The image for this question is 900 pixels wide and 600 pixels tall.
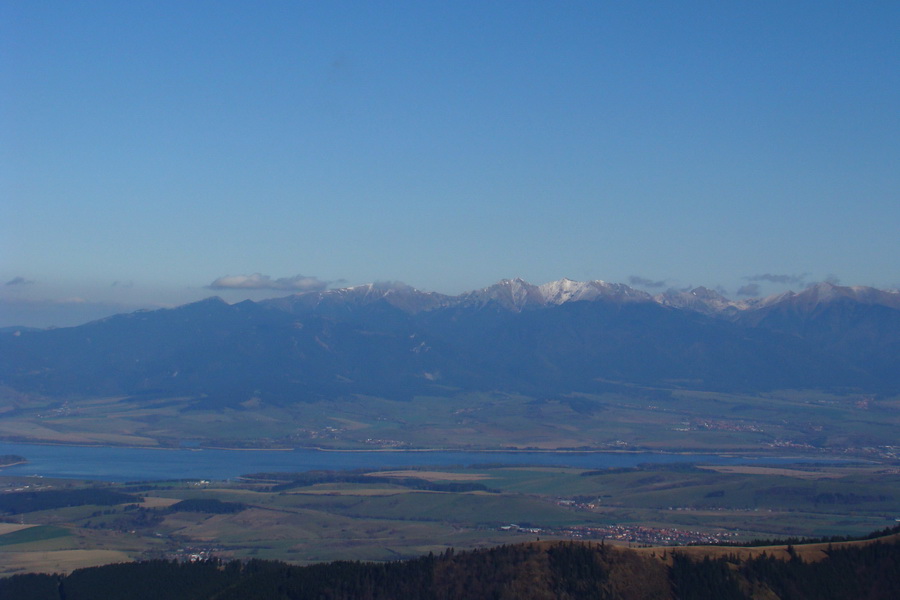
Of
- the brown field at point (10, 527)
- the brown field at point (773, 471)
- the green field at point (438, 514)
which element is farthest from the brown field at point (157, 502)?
the brown field at point (773, 471)

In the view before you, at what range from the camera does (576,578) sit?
208ft

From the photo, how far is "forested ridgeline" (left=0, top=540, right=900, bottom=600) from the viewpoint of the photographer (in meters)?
62.8

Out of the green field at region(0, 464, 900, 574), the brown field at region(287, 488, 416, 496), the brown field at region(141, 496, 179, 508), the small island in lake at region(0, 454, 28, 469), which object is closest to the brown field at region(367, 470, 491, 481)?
the green field at region(0, 464, 900, 574)

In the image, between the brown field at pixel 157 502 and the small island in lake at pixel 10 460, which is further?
the small island in lake at pixel 10 460

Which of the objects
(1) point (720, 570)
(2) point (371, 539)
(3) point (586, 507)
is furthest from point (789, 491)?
(1) point (720, 570)

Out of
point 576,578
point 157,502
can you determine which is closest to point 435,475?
point 157,502

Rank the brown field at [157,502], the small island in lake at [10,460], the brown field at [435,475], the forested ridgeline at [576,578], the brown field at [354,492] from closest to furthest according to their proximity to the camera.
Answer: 1. the forested ridgeline at [576,578]
2. the brown field at [157,502]
3. the brown field at [354,492]
4. the brown field at [435,475]
5. the small island in lake at [10,460]

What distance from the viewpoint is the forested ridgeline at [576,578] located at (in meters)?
62.8

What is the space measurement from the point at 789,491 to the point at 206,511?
78.0m

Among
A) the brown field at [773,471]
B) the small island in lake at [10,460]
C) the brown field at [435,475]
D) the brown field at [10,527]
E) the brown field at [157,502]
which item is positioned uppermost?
the small island in lake at [10,460]

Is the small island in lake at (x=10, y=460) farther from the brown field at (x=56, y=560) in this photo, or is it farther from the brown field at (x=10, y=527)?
the brown field at (x=56, y=560)

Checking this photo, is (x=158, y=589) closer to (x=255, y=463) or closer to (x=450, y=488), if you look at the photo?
(x=450, y=488)

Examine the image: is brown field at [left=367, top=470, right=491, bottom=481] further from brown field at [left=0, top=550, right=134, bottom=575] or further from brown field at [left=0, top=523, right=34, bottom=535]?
brown field at [left=0, top=550, right=134, bottom=575]

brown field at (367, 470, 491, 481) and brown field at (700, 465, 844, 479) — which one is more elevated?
brown field at (367, 470, 491, 481)
